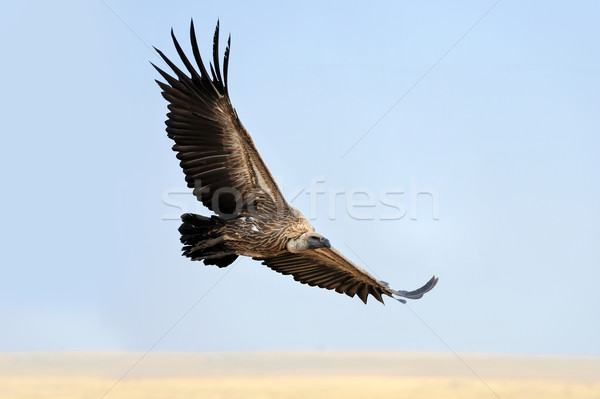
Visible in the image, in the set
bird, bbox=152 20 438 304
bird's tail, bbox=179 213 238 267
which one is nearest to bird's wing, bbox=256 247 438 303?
bird, bbox=152 20 438 304

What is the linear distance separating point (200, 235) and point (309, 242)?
1.32 metres

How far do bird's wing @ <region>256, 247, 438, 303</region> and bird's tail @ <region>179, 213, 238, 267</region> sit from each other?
3.75 feet

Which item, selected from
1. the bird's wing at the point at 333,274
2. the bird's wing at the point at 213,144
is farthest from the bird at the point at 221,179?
the bird's wing at the point at 333,274

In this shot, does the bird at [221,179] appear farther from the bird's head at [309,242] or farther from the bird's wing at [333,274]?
the bird's wing at [333,274]

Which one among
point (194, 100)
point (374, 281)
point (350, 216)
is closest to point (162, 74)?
point (194, 100)

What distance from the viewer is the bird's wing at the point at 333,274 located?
11.2 m

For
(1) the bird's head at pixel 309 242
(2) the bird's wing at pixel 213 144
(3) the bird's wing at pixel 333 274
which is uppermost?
(2) the bird's wing at pixel 213 144

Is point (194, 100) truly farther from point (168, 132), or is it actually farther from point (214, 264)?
point (214, 264)

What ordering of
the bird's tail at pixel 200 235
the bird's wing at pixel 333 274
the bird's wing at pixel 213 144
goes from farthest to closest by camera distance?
the bird's wing at pixel 333 274 < the bird's tail at pixel 200 235 < the bird's wing at pixel 213 144

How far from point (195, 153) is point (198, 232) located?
95cm

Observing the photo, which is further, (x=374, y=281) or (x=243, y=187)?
(x=374, y=281)

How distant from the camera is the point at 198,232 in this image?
A: 10422 mm

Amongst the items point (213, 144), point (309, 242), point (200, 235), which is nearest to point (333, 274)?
point (309, 242)

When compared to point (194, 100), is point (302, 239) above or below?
below
